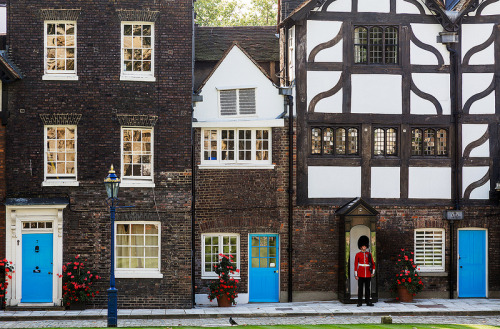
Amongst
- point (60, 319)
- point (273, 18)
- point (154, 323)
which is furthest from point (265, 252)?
point (273, 18)

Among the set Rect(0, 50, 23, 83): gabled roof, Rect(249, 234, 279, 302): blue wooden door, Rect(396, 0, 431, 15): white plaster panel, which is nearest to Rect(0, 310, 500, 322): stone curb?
Rect(249, 234, 279, 302): blue wooden door

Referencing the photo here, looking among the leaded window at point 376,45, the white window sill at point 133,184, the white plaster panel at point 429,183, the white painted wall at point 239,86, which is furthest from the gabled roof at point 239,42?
the white plaster panel at point 429,183

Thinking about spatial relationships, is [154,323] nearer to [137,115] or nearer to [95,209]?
[95,209]

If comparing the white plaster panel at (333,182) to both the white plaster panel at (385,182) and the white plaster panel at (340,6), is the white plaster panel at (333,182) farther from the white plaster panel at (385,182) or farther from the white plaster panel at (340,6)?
the white plaster panel at (340,6)

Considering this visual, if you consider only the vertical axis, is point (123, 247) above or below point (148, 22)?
below

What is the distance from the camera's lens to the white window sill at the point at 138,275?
22.6 meters

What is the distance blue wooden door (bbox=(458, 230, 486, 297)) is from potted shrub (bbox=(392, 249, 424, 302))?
5.41 feet

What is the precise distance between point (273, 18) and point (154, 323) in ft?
83.5

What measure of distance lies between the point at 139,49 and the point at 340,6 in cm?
637

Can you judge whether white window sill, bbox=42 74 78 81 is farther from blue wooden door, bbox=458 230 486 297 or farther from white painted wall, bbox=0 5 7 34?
blue wooden door, bbox=458 230 486 297

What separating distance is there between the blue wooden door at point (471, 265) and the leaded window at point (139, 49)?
11029 millimetres

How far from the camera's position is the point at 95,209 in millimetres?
22641

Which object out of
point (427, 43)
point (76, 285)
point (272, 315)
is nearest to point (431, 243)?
point (272, 315)

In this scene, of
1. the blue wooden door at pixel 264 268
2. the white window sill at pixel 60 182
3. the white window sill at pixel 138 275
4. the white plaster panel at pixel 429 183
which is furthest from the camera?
the white plaster panel at pixel 429 183
